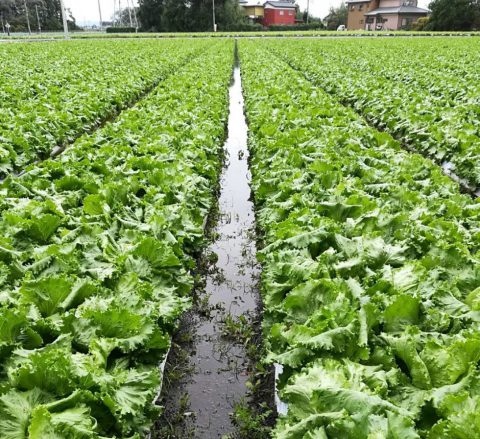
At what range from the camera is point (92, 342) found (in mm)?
2836

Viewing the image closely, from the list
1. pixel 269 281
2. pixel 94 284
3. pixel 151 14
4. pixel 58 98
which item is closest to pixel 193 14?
pixel 151 14

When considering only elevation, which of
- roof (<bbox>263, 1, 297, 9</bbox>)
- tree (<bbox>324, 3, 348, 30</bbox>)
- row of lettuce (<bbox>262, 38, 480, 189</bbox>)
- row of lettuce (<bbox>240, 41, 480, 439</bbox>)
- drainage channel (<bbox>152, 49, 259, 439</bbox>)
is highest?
roof (<bbox>263, 1, 297, 9</bbox>)

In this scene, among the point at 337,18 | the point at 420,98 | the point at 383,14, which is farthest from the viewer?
the point at 337,18

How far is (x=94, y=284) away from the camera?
134 inches

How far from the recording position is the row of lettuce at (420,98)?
27.3 ft

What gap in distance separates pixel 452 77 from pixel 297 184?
12418mm

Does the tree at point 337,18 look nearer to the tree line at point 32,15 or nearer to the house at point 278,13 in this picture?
the house at point 278,13

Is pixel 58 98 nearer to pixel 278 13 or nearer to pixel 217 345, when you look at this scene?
pixel 217 345

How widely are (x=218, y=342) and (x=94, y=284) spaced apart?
1497 millimetres

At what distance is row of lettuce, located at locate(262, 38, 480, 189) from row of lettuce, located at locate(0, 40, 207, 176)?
641cm

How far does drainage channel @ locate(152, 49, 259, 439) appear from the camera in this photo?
365 centimetres

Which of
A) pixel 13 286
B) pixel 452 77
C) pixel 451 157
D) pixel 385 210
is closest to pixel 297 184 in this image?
pixel 385 210

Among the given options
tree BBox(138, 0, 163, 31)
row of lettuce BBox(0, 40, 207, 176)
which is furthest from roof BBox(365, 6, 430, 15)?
row of lettuce BBox(0, 40, 207, 176)

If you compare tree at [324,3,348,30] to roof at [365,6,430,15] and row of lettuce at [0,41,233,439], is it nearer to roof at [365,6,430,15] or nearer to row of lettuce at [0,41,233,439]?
roof at [365,6,430,15]
